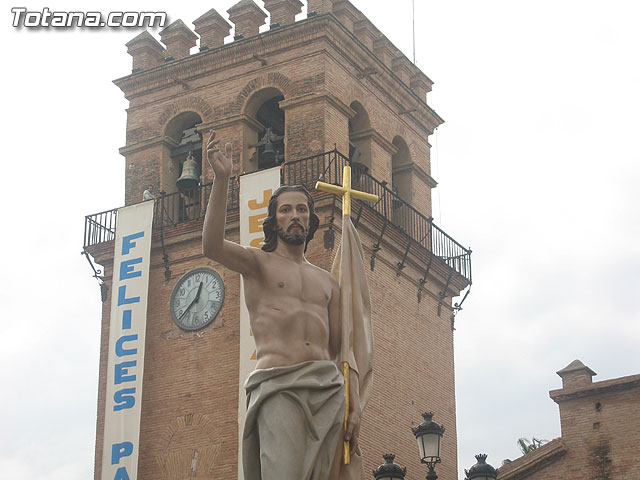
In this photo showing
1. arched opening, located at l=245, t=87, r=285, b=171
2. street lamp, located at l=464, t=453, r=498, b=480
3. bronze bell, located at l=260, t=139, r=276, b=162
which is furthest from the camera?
arched opening, located at l=245, t=87, r=285, b=171

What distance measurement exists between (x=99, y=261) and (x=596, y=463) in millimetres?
10704

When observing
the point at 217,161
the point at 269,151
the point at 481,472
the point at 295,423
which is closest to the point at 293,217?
the point at 217,161

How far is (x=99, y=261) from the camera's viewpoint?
1085 inches

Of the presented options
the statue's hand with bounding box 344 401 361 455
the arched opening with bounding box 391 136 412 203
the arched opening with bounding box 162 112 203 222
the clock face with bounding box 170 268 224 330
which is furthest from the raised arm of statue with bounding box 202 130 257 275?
the arched opening with bounding box 391 136 412 203

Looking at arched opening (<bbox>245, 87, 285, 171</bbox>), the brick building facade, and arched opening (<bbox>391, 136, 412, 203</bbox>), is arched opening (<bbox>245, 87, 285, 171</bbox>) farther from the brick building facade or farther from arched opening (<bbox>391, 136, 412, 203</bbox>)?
the brick building facade

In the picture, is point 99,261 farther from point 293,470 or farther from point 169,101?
point 293,470

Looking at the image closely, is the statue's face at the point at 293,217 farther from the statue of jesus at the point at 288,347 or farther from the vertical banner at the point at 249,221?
the vertical banner at the point at 249,221

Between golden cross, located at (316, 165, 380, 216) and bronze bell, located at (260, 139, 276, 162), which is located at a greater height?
bronze bell, located at (260, 139, 276, 162)

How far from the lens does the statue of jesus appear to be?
24.4 ft

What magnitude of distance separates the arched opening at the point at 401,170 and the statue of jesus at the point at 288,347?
2125 centimetres

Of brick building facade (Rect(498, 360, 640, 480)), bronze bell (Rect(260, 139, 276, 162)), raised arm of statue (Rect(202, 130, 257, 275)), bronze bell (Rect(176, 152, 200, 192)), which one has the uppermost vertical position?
bronze bell (Rect(260, 139, 276, 162))

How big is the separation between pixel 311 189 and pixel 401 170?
191 inches

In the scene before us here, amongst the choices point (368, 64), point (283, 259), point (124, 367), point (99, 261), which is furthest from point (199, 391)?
point (283, 259)

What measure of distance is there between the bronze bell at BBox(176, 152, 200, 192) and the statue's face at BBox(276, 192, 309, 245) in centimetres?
1877
